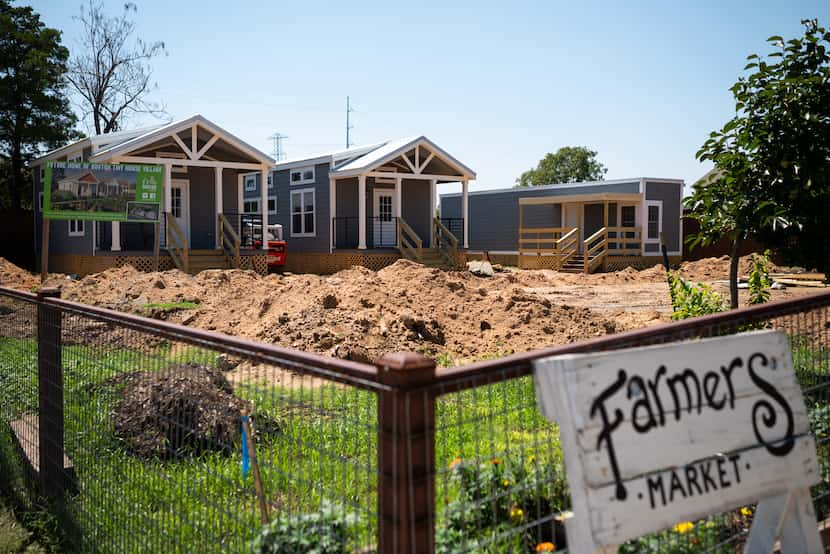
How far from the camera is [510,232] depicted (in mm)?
36344

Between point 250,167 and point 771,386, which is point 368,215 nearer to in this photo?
point 250,167

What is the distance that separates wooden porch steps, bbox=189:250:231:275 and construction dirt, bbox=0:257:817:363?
387 cm

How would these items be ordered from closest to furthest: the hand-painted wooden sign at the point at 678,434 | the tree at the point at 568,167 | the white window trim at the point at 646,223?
the hand-painted wooden sign at the point at 678,434 → the white window trim at the point at 646,223 → the tree at the point at 568,167

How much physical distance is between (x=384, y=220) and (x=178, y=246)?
887 centimetres

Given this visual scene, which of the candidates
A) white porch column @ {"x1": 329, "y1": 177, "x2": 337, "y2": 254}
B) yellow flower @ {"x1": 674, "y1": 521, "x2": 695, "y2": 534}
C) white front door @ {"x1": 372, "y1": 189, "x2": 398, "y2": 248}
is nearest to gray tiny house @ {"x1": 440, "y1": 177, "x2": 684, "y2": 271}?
white front door @ {"x1": 372, "y1": 189, "x2": 398, "y2": 248}

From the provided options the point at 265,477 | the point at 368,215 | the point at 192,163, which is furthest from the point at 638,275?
the point at 265,477

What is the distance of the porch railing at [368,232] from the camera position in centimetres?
2861

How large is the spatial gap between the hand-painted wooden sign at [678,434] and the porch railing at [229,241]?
70.5ft

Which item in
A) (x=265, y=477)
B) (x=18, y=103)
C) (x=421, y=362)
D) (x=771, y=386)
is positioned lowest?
(x=265, y=477)

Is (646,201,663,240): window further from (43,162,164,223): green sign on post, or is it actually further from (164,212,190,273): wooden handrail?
(43,162,164,223): green sign on post

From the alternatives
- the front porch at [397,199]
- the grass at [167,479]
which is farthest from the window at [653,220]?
the grass at [167,479]

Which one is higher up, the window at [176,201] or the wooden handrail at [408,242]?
the window at [176,201]

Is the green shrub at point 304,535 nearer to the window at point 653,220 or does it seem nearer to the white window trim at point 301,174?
the white window trim at point 301,174

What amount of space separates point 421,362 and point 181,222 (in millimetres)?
24341
